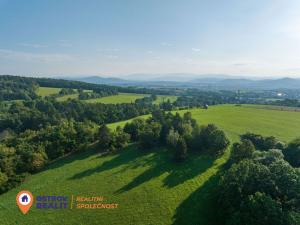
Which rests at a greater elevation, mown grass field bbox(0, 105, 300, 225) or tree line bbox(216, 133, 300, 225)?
tree line bbox(216, 133, 300, 225)

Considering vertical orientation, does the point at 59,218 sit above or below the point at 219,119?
below

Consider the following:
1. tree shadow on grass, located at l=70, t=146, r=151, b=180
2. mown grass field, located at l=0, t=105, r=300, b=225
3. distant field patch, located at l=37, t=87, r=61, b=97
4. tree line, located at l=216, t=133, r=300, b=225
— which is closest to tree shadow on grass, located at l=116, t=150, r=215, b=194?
mown grass field, located at l=0, t=105, r=300, b=225

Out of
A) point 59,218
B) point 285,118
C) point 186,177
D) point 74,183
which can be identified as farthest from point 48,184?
point 285,118

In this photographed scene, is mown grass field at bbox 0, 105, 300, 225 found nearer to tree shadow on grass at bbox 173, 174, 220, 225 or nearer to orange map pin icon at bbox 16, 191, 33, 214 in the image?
tree shadow on grass at bbox 173, 174, 220, 225

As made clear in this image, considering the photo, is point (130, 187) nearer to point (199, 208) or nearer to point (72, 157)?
point (199, 208)

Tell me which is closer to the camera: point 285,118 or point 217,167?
point 217,167

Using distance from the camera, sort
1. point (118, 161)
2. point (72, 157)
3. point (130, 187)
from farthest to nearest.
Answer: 1. point (72, 157)
2. point (118, 161)
3. point (130, 187)

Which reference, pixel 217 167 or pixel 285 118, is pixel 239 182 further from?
pixel 285 118

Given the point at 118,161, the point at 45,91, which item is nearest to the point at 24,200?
the point at 118,161
